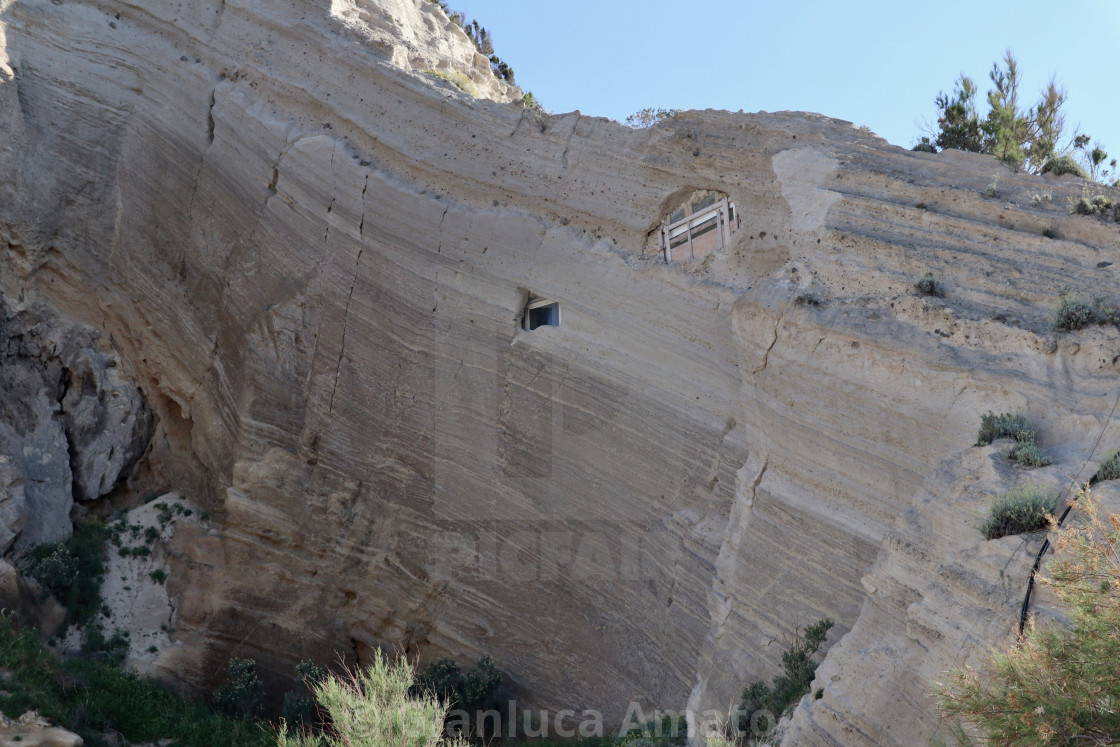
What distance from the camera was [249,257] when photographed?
1672 centimetres

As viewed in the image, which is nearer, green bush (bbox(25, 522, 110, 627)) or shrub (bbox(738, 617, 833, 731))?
shrub (bbox(738, 617, 833, 731))

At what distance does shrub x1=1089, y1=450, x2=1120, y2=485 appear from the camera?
8703 millimetres

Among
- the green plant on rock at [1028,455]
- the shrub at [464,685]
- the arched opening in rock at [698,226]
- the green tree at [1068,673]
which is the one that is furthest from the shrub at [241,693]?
the green plant on rock at [1028,455]

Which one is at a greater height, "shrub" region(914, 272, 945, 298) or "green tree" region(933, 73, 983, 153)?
"green tree" region(933, 73, 983, 153)

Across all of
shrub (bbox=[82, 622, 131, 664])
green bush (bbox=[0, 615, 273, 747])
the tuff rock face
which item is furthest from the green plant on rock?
A: shrub (bbox=[82, 622, 131, 664])

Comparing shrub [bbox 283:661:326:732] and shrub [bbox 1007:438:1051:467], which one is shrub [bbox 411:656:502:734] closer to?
shrub [bbox 283:661:326:732]

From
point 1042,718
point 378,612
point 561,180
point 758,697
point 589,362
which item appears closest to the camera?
point 1042,718

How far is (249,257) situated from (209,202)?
4.14ft

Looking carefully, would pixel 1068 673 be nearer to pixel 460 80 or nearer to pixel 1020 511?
pixel 1020 511

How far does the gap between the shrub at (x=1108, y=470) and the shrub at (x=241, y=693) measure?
11564 millimetres

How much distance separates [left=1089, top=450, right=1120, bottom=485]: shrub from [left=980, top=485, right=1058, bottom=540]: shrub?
378 mm

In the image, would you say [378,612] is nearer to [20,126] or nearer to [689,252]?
[689,252]

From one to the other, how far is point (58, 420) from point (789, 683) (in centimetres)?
1261

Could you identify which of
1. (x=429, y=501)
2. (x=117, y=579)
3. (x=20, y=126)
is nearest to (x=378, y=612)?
(x=429, y=501)
